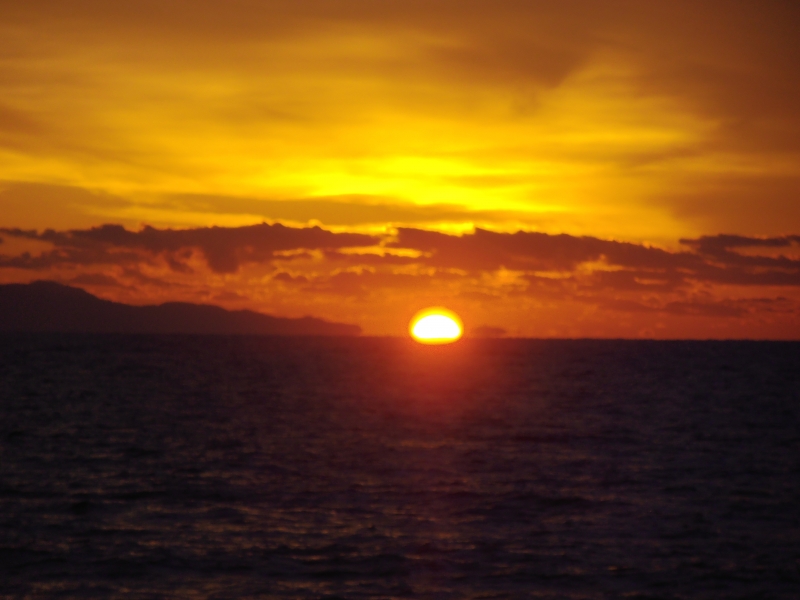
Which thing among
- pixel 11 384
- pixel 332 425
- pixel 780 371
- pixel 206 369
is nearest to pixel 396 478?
pixel 332 425

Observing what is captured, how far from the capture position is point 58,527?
24906 millimetres

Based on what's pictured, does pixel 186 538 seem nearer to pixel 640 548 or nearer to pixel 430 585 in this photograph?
pixel 430 585

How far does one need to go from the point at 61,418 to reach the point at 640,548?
1641 inches

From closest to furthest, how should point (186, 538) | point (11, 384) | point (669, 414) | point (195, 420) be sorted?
point (186, 538)
point (195, 420)
point (669, 414)
point (11, 384)

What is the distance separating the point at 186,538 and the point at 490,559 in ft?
28.4

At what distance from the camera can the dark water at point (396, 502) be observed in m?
20.9

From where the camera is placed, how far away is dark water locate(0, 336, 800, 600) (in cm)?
2086

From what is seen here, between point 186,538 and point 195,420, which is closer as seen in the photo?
point 186,538

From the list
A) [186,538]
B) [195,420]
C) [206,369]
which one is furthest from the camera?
[206,369]

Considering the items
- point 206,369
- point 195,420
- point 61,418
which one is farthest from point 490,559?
point 206,369

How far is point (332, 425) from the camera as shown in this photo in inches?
2032

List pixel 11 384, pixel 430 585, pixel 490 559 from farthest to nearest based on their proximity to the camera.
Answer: pixel 11 384 → pixel 490 559 → pixel 430 585

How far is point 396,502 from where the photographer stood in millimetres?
28922

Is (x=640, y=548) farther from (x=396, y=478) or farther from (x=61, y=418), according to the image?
(x=61, y=418)
